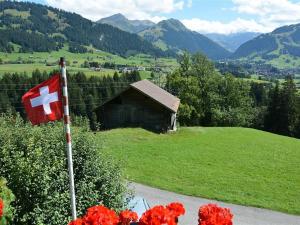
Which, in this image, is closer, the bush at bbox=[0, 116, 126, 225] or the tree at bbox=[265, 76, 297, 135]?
the bush at bbox=[0, 116, 126, 225]

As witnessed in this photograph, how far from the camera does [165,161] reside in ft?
125

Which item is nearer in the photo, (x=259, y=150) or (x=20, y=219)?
(x=20, y=219)

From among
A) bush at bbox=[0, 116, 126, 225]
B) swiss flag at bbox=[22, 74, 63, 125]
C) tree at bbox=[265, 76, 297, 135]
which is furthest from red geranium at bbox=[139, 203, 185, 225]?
tree at bbox=[265, 76, 297, 135]

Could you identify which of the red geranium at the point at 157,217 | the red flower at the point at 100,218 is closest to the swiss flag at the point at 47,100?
the red flower at the point at 100,218

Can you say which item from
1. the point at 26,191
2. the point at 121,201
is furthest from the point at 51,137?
the point at 121,201

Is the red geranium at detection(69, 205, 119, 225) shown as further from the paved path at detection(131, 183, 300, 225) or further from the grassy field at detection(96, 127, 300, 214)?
the paved path at detection(131, 183, 300, 225)

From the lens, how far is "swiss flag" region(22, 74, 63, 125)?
12.8 meters

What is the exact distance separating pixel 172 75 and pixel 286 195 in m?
58.5

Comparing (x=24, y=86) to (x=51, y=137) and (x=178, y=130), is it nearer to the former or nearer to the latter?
(x=178, y=130)

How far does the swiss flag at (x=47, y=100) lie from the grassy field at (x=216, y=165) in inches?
162

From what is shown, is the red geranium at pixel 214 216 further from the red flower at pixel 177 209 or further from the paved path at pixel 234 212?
the paved path at pixel 234 212

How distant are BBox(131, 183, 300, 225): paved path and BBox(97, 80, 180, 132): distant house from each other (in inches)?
912

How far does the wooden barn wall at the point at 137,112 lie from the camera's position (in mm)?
51750

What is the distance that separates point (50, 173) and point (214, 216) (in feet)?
29.3
